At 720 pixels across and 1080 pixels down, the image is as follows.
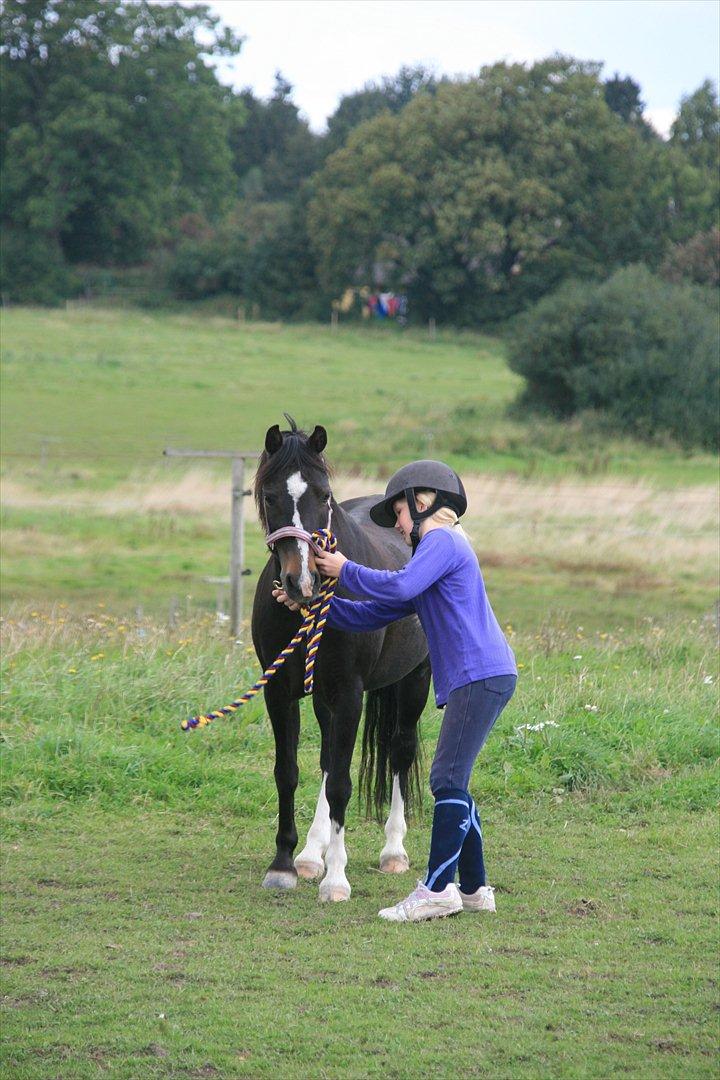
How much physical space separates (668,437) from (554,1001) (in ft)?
72.6

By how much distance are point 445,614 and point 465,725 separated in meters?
0.45

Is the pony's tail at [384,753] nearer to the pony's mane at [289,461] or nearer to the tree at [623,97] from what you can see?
the pony's mane at [289,461]

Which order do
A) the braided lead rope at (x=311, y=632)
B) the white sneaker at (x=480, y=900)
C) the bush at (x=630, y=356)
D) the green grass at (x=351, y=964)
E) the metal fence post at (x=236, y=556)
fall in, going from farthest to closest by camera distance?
the bush at (x=630, y=356) < the metal fence post at (x=236, y=556) < the white sneaker at (x=480, y=900) < the braided lead rope at (x=311, y=632) < the green grass at (x=351, y=964)

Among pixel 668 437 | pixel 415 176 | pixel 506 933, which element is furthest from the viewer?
pixel 415 176

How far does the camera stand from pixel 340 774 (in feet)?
18.7

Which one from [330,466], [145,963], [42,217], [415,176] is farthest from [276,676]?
[415,176]

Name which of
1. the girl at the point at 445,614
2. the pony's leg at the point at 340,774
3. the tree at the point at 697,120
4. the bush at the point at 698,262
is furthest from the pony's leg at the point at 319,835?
the tree at the point at 697,120

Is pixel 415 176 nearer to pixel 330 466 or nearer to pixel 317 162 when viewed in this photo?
pixel 317 162

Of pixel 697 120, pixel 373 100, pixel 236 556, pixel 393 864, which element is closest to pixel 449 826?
pixel 393 864

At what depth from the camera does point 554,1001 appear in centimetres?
441

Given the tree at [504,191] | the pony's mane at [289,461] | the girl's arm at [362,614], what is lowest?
the girl's arm at [362,614]

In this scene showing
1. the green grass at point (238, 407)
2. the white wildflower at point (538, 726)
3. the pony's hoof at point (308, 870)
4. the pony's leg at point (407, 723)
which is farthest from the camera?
the green grass at point (238, 407)

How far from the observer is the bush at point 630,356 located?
26000mm

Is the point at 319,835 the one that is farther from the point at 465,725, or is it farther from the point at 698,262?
the point at 698,262
